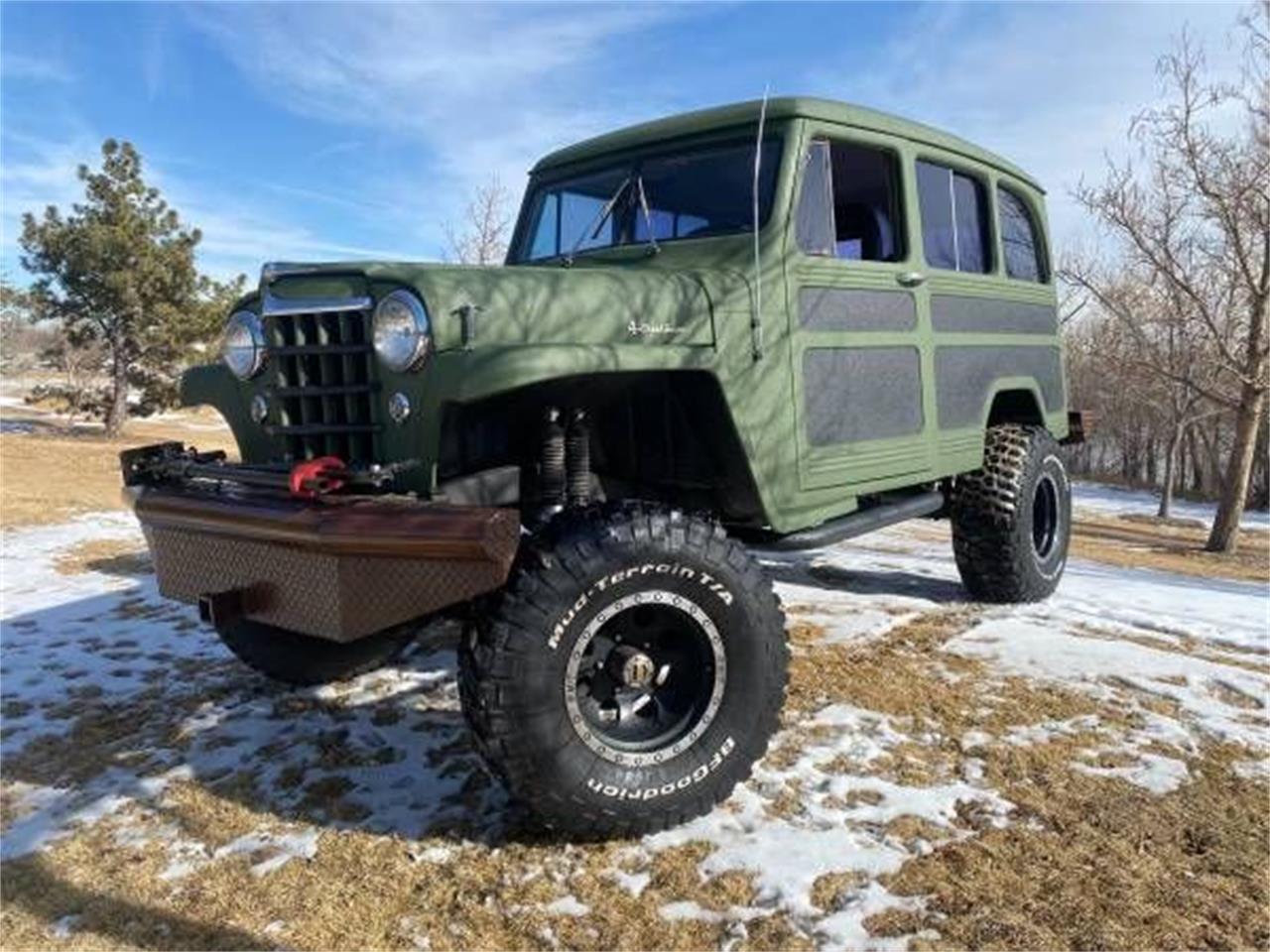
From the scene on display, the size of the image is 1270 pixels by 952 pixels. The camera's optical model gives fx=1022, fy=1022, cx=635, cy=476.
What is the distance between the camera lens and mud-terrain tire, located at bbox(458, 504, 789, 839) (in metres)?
2.87

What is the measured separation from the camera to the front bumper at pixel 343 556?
277 centimetres

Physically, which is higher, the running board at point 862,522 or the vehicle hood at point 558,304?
the vehicle hood at point 558,304

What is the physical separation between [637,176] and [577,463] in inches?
Result: 61.8

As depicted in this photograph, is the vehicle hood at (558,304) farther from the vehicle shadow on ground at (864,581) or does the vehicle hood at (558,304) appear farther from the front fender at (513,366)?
the vehicle shadow on ground at (864,581)

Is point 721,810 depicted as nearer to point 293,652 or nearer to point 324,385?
point 324,385

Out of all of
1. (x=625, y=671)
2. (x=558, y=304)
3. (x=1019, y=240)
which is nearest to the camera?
(x=625, y=671)

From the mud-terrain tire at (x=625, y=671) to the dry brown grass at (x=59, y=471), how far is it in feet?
28.4

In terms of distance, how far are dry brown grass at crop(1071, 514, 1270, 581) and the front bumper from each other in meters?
10.1

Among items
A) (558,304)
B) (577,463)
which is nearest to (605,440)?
(577,463)

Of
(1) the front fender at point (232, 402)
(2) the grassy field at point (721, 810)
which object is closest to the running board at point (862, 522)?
(2) the grassy field at point (721, 810)

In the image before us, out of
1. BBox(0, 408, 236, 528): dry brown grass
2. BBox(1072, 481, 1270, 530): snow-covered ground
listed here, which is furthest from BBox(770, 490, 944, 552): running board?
BBox(1072, 481, 1270, 530): snow-covered ground

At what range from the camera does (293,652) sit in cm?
434

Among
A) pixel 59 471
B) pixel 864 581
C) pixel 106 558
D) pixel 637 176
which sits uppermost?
pixel 637 176

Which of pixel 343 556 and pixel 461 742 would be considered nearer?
pixel 343 556
